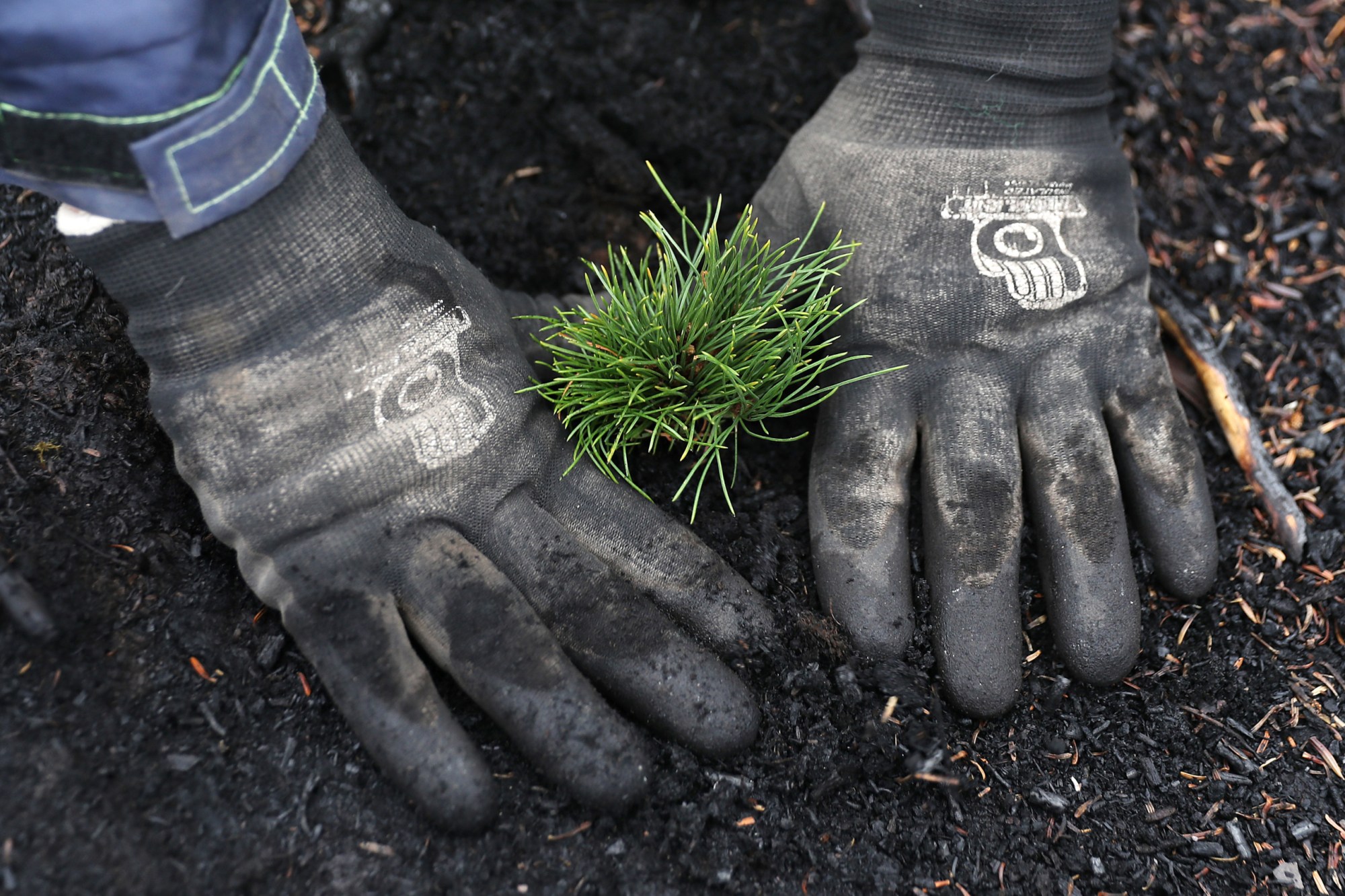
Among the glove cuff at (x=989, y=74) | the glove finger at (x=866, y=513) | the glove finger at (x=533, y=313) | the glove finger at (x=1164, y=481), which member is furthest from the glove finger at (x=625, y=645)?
the glove cuff at (x=989, y=74)

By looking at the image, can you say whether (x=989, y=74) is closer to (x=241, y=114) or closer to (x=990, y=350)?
(x=990, y=350)

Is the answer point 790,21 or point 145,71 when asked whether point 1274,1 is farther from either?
point 145,71

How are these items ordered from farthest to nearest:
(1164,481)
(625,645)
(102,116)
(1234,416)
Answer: (1234,416) < (1164,481) < (625,645) < (102,116)

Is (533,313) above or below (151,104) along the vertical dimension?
below

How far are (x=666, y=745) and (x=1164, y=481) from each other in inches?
46.8

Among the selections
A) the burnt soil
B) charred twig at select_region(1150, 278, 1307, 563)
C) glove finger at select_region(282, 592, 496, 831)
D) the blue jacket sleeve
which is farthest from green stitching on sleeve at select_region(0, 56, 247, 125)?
charred twig at select_region(1150, 278, 1307, 563)

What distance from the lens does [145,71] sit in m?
1.39

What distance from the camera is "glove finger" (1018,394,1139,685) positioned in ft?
5.72

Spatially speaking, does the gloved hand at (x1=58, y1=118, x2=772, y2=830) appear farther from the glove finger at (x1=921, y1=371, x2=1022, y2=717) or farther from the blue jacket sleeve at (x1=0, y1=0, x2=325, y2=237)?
the glove finger at (x1=921, y1=371, x2=1022, y2=717)

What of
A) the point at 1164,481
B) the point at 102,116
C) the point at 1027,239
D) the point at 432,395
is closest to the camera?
the point at 102,116

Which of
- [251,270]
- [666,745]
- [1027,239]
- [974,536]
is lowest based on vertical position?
[666,745]

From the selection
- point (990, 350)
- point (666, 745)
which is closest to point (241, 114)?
point (666, 745)

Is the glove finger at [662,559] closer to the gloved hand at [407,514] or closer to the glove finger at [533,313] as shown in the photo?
the gloved hand at [407,514]

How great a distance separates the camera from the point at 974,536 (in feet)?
5.82
